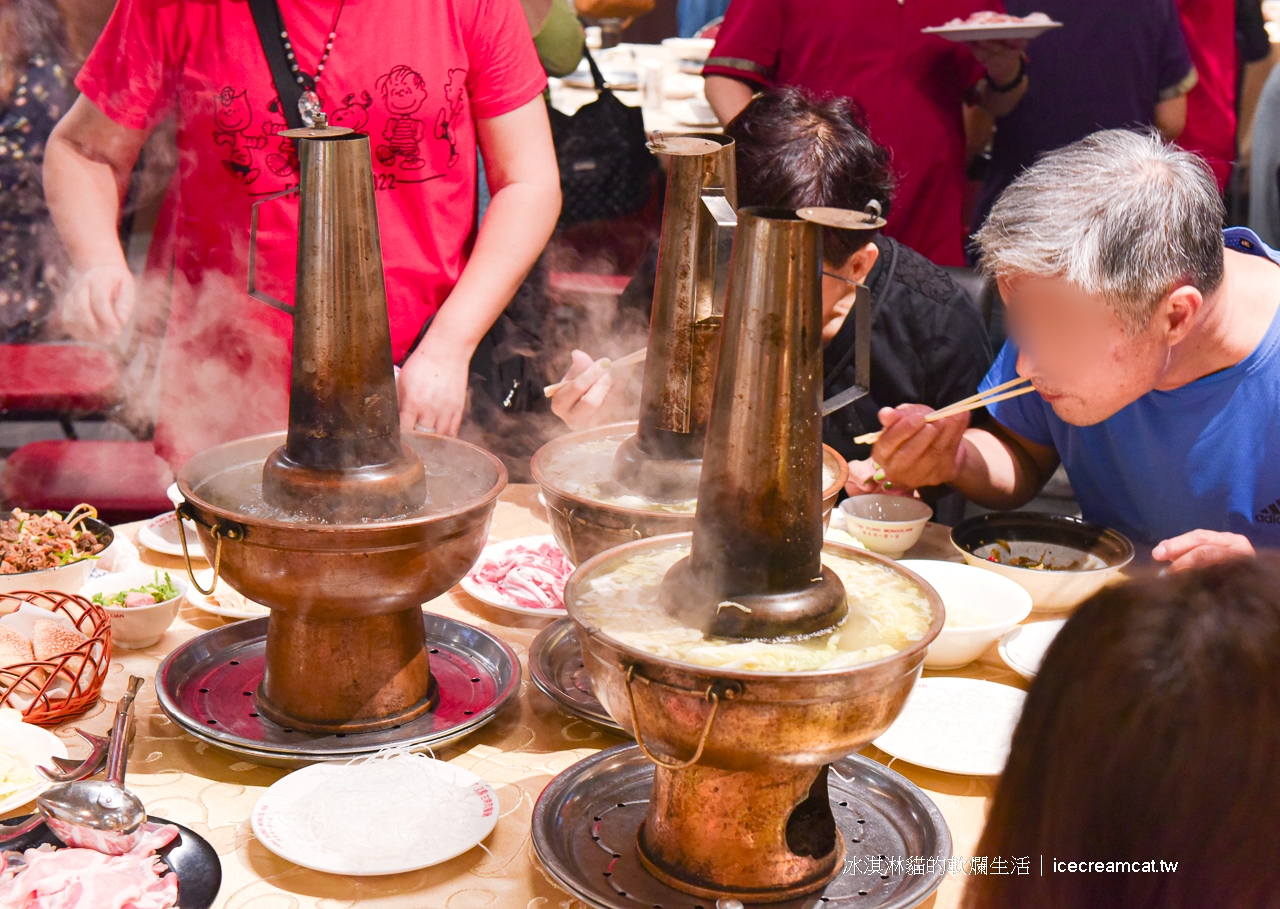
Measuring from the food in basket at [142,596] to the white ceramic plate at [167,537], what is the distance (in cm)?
20

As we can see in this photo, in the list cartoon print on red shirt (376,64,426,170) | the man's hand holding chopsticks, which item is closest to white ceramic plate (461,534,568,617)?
the man's hand holding chopsticks

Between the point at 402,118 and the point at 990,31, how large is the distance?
2491 millimetres

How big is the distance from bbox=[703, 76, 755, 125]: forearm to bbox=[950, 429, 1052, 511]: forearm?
1.98 meters

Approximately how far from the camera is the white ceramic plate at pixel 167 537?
2.81 metres

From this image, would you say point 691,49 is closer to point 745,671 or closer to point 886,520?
point 886,520

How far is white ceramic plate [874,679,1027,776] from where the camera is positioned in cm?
203

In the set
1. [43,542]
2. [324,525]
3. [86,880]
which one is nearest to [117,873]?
[86,880]

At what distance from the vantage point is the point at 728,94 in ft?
16.3

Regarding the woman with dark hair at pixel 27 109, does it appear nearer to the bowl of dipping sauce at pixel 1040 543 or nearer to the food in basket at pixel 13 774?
the food in basket at pixel 13 774

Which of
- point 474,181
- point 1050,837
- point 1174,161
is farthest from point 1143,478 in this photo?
point 1050,837

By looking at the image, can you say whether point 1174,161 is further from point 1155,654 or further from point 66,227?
point 66,227

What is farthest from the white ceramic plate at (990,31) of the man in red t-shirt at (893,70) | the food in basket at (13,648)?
the food in basket at (13,648)

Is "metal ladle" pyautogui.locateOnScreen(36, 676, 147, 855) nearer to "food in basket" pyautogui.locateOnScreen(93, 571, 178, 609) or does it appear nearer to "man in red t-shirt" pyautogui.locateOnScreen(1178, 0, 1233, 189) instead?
"food in basket" pyautogui.locateOnScreen(93, 571, 178, 609)

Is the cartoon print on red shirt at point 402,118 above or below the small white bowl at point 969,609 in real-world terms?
above
